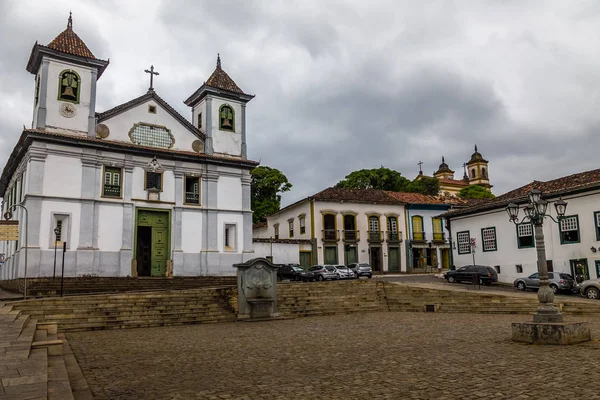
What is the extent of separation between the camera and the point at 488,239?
27547 millimetres

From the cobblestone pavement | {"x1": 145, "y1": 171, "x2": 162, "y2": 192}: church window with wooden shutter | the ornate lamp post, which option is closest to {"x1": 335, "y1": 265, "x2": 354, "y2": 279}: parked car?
{"x1": 145, "y1": 171, "x2": 162, "y2": 192}: church window with wooden shutter

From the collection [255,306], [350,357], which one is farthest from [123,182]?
[350,357]

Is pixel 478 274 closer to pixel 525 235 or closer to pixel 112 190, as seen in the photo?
pixel 525 235

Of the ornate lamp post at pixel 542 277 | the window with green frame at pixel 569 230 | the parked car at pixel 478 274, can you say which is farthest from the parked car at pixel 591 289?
the ornate lamp post at pixel 542 277

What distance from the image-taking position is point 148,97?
25281 millimetres

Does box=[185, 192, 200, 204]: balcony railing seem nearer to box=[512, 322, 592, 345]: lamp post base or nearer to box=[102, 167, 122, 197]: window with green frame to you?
box=[102, 167, 122, 197]: window with green frame

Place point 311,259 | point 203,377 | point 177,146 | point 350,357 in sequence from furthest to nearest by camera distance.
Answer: point 311,259
point 177,146
point 350,357
point 203,377

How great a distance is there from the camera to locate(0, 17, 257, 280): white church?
21.7m

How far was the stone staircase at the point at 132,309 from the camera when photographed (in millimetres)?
13867

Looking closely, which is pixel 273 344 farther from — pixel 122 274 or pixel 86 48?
pixel 86 48

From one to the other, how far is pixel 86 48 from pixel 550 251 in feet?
84.1

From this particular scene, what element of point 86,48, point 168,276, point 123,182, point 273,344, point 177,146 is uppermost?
point 86,48

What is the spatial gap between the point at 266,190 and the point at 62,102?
25456 millimetres

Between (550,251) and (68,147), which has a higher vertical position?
(68,147)
